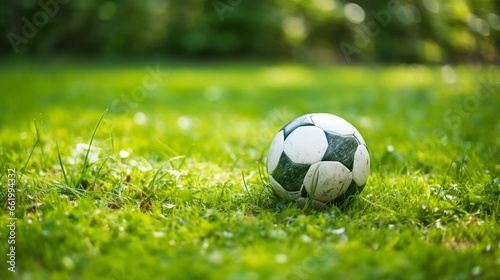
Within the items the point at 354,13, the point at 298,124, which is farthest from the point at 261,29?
the point at 298,124

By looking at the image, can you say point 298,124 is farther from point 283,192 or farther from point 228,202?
point 228,202

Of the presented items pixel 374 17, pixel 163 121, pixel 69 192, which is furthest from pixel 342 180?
pixel 374 17

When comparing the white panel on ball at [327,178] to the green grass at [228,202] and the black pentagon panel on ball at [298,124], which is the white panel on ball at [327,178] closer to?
the green grass at [228,202]

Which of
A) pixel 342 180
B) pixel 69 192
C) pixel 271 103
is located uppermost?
pixel 342 180

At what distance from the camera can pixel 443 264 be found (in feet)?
6.79

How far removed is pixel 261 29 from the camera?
9.94 m

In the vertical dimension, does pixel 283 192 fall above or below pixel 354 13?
below

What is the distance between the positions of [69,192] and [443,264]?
81.6 inches

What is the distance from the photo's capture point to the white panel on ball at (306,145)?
8.41ft

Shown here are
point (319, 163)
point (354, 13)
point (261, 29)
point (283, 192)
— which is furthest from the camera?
point (354, 13)

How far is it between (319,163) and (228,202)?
583 millimetres

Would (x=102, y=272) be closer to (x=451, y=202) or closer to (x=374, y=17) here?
(x=451, y=202)

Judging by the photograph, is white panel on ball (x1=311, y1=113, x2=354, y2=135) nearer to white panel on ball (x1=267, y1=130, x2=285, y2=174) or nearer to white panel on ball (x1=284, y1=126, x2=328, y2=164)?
white panel on ball (x1=284, y1=126, x2=328, y2=164)

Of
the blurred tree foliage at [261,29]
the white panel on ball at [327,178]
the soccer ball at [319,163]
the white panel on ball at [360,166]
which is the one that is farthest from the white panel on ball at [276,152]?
the blurred tree foliage at [261,29]
